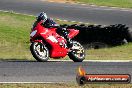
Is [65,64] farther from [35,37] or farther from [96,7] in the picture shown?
[96,7]

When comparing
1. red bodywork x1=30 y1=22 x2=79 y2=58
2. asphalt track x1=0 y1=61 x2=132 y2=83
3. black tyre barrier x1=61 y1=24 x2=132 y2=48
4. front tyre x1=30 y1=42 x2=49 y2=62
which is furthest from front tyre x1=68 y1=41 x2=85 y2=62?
black tyre barrier x1=61 y1=24 x2=132 y2=48

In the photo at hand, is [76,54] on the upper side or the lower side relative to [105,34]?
upper

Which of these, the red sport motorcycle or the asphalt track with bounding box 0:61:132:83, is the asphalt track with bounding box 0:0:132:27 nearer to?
the red sport motorcycle

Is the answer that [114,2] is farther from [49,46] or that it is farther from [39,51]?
[39,51]

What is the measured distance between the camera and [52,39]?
49.0 feet

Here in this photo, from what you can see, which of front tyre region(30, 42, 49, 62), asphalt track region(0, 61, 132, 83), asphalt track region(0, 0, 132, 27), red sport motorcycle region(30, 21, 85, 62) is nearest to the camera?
asphalt track region(0, 61, 132, 83)

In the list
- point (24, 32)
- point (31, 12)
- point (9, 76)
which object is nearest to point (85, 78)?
point (9, 76)

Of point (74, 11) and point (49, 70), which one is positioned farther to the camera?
point (74, 11)

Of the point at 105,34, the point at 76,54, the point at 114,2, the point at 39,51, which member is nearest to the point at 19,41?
the point at 105,34

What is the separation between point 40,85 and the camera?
33.6 ft

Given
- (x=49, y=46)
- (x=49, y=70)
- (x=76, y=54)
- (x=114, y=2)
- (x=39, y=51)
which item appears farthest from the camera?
(x=114, y=2)

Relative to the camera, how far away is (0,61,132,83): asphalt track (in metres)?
11.2

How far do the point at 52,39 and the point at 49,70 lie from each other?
8.91 ft

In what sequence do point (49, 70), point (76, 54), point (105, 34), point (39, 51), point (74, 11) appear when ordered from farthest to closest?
point (74, 11) → point (105, 34) → point (76, 54) → point (39, 51) → point (49, 70)
